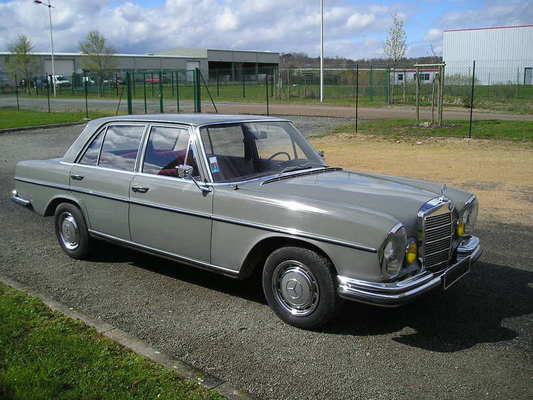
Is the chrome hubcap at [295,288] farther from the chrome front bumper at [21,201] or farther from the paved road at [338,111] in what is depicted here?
the paved road at [338,111]

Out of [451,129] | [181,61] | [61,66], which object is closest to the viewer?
[451,129]

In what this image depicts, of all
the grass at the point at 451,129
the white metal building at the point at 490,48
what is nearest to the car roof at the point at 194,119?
the grass at the point at 451,129

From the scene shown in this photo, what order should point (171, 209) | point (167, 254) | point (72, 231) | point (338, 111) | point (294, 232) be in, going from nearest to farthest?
point (294, 232) → point (171, 209) → point (167, 254) → point (72, 231) → point (338, 111)

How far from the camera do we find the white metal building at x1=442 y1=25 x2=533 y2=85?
49781 millimetres

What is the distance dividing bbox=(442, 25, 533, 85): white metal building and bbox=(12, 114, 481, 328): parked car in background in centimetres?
4593

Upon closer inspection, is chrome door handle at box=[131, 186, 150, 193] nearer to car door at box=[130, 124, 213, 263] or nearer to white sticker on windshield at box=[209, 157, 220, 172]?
car door at box=[130, 124, 213, 263]

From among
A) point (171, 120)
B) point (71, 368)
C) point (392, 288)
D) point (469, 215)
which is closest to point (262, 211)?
point (392, 288)

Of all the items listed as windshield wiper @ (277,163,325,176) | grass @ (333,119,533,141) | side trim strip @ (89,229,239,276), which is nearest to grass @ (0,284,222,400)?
side trim strip @ (89,229,239,276)

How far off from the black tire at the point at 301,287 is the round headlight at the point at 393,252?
41cm

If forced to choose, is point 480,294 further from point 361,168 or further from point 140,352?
point 361,168

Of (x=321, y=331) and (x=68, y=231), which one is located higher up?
(x=68, y=231)

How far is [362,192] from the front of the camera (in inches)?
179

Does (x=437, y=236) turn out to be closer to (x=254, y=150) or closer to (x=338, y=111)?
(x=254, y=150)

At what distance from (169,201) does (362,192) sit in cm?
167
